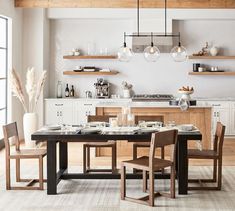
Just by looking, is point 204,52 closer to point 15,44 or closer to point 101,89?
point 101,89

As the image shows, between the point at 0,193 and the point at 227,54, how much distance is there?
6741 millimetres

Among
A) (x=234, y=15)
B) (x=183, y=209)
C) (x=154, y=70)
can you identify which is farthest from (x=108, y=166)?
(x=234, y=15)

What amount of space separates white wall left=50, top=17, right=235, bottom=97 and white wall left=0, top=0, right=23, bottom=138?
1034mm

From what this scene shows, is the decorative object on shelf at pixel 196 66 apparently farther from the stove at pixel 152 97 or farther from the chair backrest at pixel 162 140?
the chair backrest at pixel 162 140

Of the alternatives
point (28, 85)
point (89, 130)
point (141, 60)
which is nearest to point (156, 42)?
point (141, 60)

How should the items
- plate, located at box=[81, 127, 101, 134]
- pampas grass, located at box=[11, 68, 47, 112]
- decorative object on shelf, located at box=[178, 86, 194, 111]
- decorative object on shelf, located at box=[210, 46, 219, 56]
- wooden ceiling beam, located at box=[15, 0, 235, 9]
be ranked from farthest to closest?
1. decorative object on shelf, located at box=[210, 46, 219, 56]
2. wooden ceiling beam, located at box=[15, 0, 235, 9]
3. pampas grass, located at box=[11, 68, 47, 112]
4. decorative object on shelf, located at box=[178, 86, 194, 111]
5. plate, located at box=[81, 127, 101, 134]

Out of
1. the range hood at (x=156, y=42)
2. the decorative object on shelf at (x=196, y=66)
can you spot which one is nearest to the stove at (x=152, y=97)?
the decorative object on shelf at (x=196, y=66)

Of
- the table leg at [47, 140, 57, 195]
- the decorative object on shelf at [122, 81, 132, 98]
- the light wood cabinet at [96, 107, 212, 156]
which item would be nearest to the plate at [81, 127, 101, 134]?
the table leg at [47, 140, 57, 195]

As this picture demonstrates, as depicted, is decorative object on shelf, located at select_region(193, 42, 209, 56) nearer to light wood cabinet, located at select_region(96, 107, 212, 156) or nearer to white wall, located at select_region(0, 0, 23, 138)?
light wood cabinet, located at select_region(96, 107, 212, 156)

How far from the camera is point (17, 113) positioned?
10.5 m

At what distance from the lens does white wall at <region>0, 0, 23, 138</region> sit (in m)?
9.89

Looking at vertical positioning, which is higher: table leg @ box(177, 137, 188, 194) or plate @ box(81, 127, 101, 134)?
plate @ box(81, 127, 101, 134)

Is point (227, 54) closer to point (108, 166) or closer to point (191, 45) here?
point (191, 45)

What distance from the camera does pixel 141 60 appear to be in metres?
11.4
